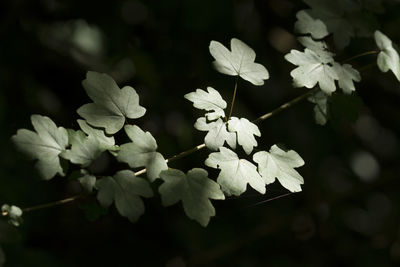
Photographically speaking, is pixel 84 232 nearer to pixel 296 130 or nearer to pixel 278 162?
pixel 296 130

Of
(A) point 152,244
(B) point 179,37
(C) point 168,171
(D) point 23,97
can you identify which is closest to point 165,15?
(B) point 179,37

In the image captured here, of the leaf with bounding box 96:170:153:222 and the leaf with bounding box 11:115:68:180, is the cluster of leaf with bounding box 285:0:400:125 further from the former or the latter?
the leaf with bounding box 11:115:68:180

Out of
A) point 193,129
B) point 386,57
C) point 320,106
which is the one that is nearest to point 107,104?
point 320,106

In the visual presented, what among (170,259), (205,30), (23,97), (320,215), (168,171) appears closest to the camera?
(168,171)

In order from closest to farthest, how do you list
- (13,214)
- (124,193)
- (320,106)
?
(124,193), (13,214), (320,106)

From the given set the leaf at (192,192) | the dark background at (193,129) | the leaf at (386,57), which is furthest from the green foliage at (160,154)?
the dark background at (193,129)

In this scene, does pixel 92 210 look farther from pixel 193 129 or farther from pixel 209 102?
pixel 193 129
